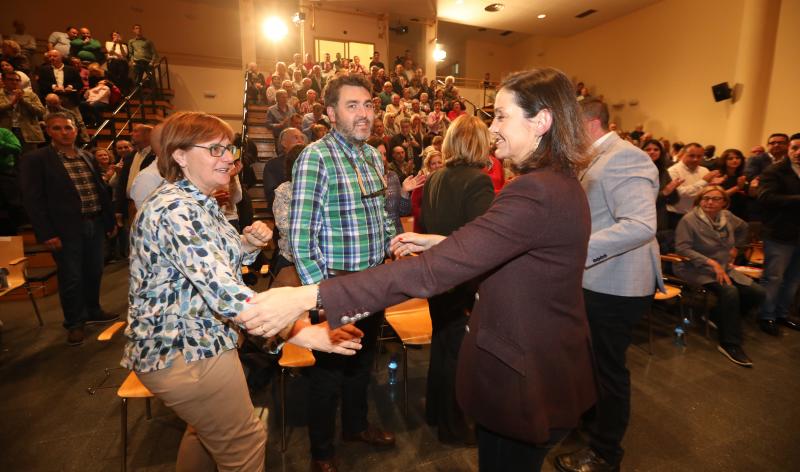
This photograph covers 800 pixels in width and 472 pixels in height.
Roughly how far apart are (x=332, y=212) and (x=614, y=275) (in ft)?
4.79

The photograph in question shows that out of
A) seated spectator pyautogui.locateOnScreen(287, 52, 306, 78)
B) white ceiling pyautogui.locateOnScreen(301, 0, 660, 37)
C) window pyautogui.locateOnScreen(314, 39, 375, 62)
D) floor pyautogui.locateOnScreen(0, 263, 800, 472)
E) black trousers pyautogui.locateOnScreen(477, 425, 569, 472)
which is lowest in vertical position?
floor pyautogui.locateOnScreen(0, 263, 800, 472)

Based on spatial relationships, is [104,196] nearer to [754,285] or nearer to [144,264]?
[144,264]

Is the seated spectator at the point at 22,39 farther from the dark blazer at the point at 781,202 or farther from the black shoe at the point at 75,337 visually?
the dark blazer at the point at 781,202

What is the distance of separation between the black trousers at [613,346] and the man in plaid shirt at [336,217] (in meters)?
1.17

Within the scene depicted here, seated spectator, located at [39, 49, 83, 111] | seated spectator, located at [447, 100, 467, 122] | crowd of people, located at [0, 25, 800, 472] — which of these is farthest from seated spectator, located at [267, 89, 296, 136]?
crowd of people, located at [0, 25, 800, 472]

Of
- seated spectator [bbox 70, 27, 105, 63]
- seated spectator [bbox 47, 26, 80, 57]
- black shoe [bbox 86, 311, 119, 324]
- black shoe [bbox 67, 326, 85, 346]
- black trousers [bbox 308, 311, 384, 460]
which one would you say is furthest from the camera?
seated spectator [bbox 70, 27, 105, 63]

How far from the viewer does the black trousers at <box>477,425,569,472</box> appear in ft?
3.87

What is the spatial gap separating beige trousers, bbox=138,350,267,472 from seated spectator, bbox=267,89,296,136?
7486mm

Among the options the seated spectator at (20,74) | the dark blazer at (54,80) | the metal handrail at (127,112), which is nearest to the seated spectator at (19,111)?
the seated spectator at (20,74)

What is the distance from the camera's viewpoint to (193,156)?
4.47 ft

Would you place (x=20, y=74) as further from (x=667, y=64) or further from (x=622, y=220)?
(x=667, y=64)

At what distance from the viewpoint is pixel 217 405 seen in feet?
4.43

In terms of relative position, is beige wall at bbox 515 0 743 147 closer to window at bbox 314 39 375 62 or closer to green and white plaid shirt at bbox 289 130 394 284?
window at bbox 314 39 375 62

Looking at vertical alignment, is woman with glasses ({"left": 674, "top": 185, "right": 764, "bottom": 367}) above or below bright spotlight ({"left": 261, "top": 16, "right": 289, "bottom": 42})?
below
